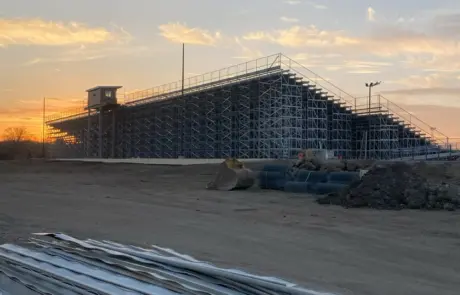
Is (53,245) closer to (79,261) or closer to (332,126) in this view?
(79,261)

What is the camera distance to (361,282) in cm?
703

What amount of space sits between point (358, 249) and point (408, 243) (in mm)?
1346

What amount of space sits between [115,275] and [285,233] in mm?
5456

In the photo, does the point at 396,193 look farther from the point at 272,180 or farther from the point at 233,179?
the point at 233,179

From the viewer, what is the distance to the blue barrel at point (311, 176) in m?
20.9

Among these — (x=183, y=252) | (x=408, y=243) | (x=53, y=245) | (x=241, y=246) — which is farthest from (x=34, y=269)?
(x=408, y=243)

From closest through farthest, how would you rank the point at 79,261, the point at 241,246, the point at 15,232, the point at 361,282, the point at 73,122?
the point at 361,282 < the point at 79,261 < the point at 241,246 < the point at 15,232 < the point at 73,122

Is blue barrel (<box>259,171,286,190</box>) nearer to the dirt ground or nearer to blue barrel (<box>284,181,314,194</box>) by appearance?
blue barrel (<box>284,181,314,194</box>)

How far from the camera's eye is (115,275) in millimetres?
6777

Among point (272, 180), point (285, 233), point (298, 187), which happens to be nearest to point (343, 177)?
point (298, 187)

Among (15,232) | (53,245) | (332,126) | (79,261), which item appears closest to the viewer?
(79,261)

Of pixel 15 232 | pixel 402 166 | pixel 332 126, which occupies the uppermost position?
pixel 332 126

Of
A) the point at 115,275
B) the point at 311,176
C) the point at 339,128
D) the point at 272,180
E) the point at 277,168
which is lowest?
the point at 115,275

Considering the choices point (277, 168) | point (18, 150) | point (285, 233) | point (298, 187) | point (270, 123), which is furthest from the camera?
point (18, 150)
